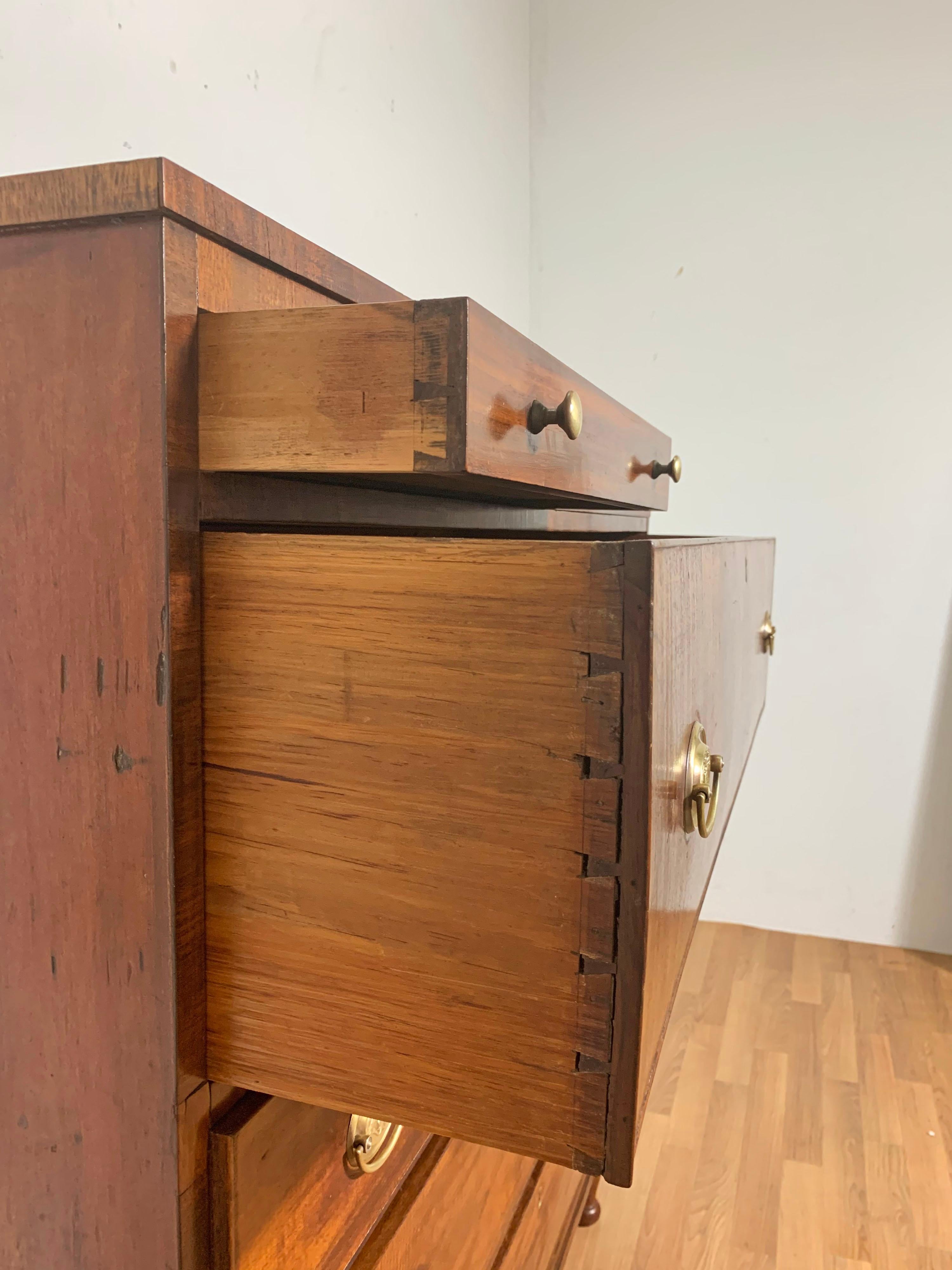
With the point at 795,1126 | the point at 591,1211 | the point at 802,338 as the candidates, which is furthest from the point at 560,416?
the point at 802,338

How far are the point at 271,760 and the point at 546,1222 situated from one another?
74cm

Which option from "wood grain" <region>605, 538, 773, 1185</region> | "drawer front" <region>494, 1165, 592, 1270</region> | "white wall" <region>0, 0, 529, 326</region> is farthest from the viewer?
"drawer front" <region>494, 1165, 592, 1270</region>

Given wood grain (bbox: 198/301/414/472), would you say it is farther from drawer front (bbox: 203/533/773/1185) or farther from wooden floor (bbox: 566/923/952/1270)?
wooden floor (bbox: 566/923/952/1270)

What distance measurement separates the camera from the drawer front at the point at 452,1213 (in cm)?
56

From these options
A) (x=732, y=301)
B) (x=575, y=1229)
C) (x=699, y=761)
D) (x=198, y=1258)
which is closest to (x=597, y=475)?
(x=699, y=761)

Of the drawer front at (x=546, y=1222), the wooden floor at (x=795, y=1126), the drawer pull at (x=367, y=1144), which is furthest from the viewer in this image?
the wooden floor at (x=795, y=1126)

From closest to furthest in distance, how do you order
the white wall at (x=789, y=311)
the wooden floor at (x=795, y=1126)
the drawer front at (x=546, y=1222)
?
1. the drawer front at (x=546, y=1222)
2. the wooden floor at (x=795, y=1126)
3. the white wall at (x=789, y=311)

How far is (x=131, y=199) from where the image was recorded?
0.37 meters

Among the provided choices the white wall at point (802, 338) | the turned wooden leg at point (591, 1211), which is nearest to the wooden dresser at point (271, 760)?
the turned wooden leg at point (591, 1211)

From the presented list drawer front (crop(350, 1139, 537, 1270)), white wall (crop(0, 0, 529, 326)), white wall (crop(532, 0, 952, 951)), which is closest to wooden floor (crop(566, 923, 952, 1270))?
white wall (crop(532, 0, 952, 951))

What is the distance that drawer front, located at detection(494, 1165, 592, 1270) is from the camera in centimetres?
80

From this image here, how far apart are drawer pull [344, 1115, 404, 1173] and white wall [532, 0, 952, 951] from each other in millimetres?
1569

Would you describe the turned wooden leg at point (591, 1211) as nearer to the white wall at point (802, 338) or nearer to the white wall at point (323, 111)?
the white wall at point (802, 338)

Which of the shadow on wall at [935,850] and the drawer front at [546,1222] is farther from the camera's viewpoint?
the shadow on wall at [935,850]
